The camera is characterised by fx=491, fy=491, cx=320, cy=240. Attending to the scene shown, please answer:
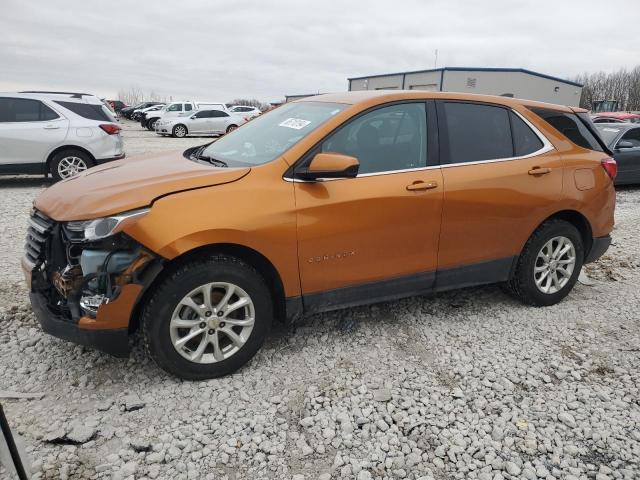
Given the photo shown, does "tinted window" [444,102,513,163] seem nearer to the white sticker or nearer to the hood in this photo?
the white sticker

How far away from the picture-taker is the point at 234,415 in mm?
2779

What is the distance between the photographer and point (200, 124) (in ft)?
86.0

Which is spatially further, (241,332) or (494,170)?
(494,170)

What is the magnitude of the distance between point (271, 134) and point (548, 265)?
260cm

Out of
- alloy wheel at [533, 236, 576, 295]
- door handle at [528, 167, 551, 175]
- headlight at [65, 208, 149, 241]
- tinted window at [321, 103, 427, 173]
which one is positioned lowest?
alloy wheel at [533, 236, 576, 295]

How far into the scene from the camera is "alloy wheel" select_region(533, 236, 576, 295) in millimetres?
4184

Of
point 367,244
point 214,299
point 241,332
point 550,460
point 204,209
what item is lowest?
point 550,460

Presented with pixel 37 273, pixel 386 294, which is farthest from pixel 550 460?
pixel 37 273

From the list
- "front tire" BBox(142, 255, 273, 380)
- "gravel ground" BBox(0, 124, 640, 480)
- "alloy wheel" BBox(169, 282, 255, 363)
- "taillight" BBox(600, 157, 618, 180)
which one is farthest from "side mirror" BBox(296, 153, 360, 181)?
"taillight" BBox(600, 157, 618, 180)

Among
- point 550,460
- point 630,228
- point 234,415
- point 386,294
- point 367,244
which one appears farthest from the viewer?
point 630,228

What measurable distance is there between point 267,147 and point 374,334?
5.26ft

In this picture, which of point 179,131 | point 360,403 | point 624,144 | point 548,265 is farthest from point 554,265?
point 179,131

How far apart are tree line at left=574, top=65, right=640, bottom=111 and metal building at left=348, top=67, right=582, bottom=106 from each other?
50.5 feet

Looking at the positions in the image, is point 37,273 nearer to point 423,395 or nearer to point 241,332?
point 241,332
